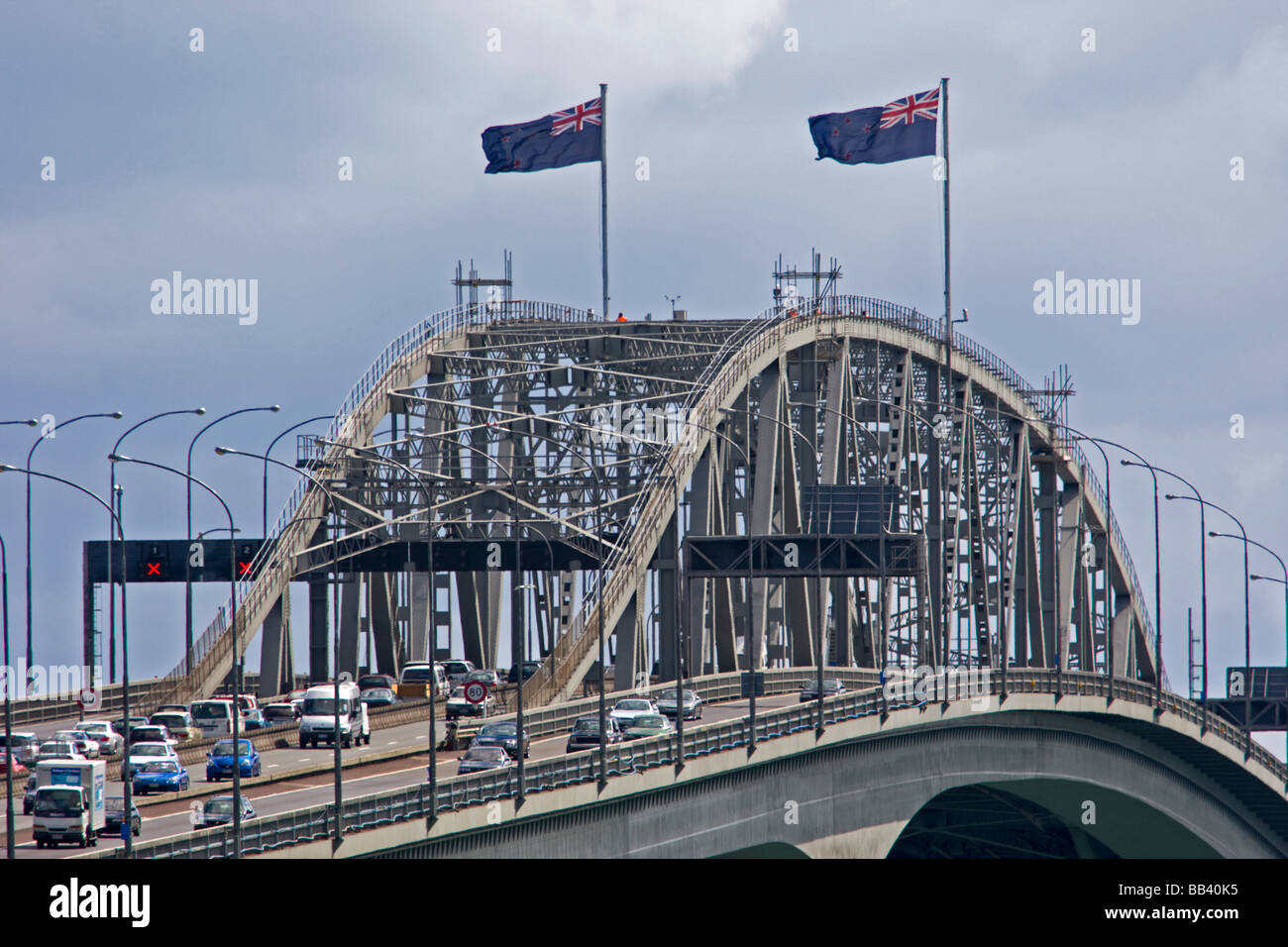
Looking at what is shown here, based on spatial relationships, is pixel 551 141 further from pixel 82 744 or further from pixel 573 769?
pixel 573 769

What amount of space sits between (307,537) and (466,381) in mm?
15312

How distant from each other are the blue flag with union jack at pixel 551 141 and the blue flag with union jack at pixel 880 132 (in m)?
15.2

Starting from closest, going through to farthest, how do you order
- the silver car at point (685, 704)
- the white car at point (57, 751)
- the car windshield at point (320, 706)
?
1. the white car at point (57, 751)
2. the car windshield at point (320, 706)
3. the silver car at point (685, 704)

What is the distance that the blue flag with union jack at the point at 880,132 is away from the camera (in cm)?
10019

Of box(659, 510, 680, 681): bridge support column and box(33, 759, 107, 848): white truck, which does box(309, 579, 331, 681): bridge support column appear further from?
box(33, 759, 107, 848): white truck

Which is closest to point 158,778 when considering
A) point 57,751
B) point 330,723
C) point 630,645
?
point 57,751

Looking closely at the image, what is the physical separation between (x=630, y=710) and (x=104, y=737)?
17962 millimetres

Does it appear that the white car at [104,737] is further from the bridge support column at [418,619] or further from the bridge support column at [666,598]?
the bridge support column at [418,619]

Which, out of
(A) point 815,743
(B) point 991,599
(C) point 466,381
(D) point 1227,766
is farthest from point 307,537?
(B) point 991,599

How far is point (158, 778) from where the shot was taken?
65.9 meters

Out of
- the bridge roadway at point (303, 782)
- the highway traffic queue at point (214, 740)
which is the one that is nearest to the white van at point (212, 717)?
the highway traffic queue at point (214, 740)

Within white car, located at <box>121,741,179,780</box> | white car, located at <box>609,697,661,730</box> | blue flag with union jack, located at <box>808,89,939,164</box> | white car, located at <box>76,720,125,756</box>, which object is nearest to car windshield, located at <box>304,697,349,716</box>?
white car, located at <box>76,720,125,756</box>
